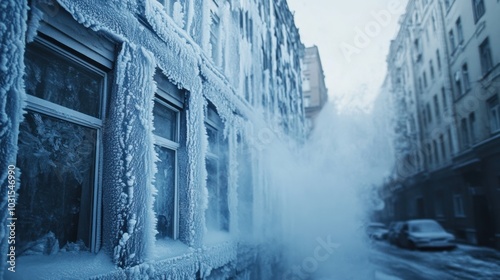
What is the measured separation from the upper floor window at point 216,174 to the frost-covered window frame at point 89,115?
2.21m

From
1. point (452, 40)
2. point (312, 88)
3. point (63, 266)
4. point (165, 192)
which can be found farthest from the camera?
point (312, 88)

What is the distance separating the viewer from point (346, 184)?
12.6 meters

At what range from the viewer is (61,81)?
2.56 metres

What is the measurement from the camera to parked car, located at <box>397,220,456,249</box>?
48.0 ft

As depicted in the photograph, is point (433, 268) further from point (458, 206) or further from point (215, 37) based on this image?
point (458, 206)

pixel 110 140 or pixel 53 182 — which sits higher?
pixel 110 140

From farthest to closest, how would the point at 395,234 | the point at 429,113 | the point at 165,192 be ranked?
the point at 429,113 → the point at 395,234 → the point at 165,192

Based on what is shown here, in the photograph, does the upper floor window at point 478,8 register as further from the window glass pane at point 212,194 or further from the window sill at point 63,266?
the window sill at point 63,266

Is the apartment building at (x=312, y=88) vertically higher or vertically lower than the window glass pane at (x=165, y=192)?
higher

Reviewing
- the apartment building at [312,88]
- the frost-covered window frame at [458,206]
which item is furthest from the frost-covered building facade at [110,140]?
the apartment building at [312,88]

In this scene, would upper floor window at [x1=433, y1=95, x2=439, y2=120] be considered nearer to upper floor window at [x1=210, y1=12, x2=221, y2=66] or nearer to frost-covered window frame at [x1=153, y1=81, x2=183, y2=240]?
upper floor window at [x1=210, y1=12, x2=221, y2=66]

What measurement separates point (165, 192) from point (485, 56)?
17423 mm

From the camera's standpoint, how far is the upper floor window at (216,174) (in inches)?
205

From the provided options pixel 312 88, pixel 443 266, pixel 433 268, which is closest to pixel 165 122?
pixel 433 268
